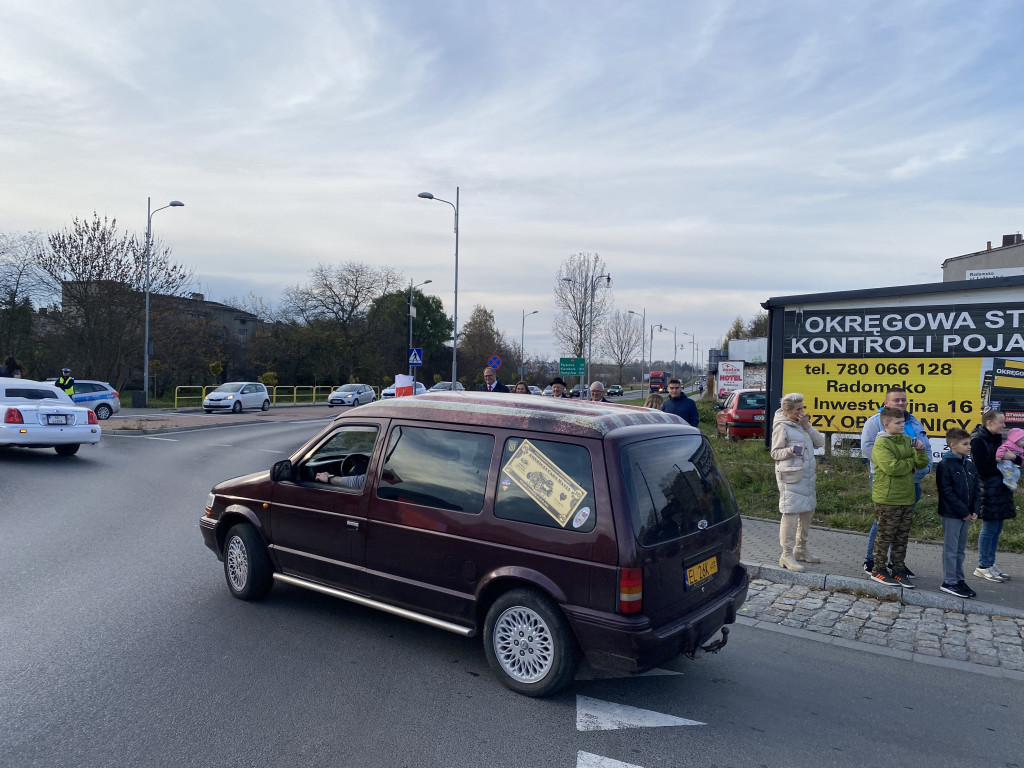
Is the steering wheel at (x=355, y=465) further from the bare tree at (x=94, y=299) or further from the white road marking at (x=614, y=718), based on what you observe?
the bare tree at (x=94, y=299)

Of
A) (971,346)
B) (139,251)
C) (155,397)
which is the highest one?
(139,251)

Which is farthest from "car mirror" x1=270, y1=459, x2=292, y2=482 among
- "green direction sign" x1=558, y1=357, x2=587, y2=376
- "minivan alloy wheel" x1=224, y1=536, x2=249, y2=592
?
"green direction sign" x1=558, y1=357, x2=587, y2=376

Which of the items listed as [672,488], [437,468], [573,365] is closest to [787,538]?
[672,488]

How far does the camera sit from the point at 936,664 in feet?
16.5

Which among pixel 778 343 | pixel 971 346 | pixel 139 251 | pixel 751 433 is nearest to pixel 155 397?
pixel 139 251

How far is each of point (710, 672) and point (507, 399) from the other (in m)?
2.29

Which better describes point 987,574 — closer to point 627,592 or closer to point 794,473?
point 794,473

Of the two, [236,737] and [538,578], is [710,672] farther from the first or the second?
[236,737]

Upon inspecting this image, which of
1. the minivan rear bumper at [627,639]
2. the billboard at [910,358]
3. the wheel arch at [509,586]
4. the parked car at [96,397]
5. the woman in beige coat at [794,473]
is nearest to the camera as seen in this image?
the minivan rear bumper at [627,639]

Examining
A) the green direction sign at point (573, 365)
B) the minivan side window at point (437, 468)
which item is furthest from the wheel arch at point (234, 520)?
the green direction sign at point (573, 365)

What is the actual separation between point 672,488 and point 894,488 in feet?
10.7

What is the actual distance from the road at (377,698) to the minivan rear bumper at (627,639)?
0.35 m

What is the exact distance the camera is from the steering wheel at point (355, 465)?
17.5 feet

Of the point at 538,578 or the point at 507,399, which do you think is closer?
the point at 538,578
